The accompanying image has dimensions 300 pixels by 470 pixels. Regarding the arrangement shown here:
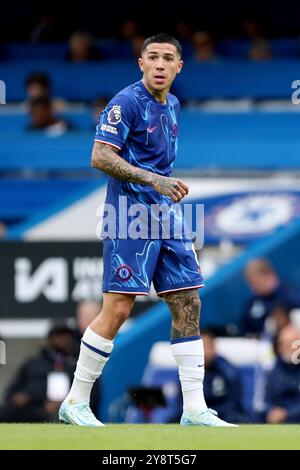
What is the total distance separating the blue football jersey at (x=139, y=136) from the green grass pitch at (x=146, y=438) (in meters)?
1.40

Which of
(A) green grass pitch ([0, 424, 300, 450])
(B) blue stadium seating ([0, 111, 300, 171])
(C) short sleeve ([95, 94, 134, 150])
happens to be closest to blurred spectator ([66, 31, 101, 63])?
(B) blue stadium seating ([0, 111, 300, 171])

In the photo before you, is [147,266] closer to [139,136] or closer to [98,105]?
[139,136]

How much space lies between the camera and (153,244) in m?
8.21

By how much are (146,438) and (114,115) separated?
6.46 feet

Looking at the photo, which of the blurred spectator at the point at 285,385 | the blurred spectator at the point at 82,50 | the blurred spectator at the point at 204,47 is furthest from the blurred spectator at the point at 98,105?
the blurred spectator at the point at 285,385

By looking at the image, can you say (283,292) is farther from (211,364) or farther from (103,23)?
(103,23)

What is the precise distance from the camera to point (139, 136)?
8.19m

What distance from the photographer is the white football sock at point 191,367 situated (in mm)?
8336

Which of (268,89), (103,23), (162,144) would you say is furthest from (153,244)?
(103,23)

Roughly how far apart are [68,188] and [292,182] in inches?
94.8

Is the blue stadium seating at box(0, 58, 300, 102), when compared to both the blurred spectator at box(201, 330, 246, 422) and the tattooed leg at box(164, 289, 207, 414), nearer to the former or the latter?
the blurred spectator at box(201, 330, 246, 422)

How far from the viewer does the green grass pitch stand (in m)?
7.03

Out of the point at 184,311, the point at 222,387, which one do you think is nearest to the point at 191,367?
the point at 184,311

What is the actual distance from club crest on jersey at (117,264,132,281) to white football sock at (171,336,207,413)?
1.74ft
